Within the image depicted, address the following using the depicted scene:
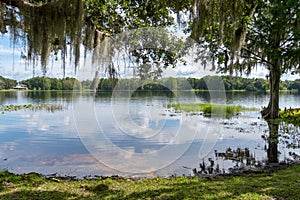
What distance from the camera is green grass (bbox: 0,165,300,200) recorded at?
3.45 metres

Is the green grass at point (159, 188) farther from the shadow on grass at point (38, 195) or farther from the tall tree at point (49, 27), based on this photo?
the tall tree at point (49, 27)

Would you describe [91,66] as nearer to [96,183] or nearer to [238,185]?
[96,183]

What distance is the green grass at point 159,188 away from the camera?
3445mm

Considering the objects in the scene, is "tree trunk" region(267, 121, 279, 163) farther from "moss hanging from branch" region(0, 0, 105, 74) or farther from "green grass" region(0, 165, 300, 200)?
"moss hanging from branch" region(0, 0, 105, 74)

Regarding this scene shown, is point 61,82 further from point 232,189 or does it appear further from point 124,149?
point 232,189

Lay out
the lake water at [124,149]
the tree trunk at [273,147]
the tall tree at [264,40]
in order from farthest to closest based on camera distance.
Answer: the tall tree at [264,40], the tree trunk at [273,147], the lake water at [124,149]

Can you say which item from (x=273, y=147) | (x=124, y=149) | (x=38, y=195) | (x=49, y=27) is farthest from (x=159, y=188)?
(x=273, y=147)

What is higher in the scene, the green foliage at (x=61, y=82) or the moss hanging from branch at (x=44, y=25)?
the moss hanging from branch at (x=44, y=25)

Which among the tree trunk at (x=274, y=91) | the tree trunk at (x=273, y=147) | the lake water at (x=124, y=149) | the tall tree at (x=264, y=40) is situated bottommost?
the lake water at (x=124, y=149)

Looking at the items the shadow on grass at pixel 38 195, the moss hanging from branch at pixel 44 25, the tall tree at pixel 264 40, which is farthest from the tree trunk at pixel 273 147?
the moss hanging from branch at pixel 44 25

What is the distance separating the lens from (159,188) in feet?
12.7

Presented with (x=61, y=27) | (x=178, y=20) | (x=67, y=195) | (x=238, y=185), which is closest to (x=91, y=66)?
(x=61, y=27)

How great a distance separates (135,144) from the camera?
26.9ft

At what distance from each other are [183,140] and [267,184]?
496 cm
